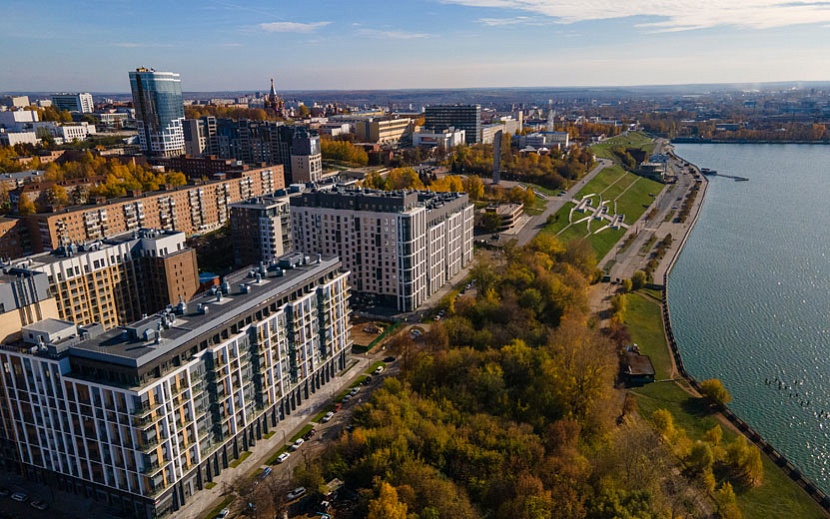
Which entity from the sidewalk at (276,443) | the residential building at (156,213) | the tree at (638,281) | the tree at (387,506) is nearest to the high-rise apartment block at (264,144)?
the residential building at (156,213)

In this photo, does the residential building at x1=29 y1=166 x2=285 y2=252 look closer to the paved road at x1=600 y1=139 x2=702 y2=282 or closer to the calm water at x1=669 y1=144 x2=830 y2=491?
the paved road at x1=600 y1=139 x2=702 y2=282

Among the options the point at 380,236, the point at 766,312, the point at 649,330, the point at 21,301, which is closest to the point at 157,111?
the point at 380,236

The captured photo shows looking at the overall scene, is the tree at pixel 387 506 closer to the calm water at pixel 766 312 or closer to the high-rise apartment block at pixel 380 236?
the calm water at pixel 766 312

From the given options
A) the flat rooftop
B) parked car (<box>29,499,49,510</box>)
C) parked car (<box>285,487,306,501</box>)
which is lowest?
parked car (<box>29,499,49,510</box>)

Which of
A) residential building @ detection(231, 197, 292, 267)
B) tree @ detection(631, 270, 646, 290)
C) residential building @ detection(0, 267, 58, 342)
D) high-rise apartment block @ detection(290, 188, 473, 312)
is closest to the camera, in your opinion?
residential building @ detection(0, 267, 58, 342)

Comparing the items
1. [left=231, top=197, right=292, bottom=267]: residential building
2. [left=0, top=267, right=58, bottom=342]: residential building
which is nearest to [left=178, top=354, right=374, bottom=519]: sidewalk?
[left=0, top=267, right=58, bottom=342]: residential building

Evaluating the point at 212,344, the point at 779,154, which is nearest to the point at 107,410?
the point at 212,344
